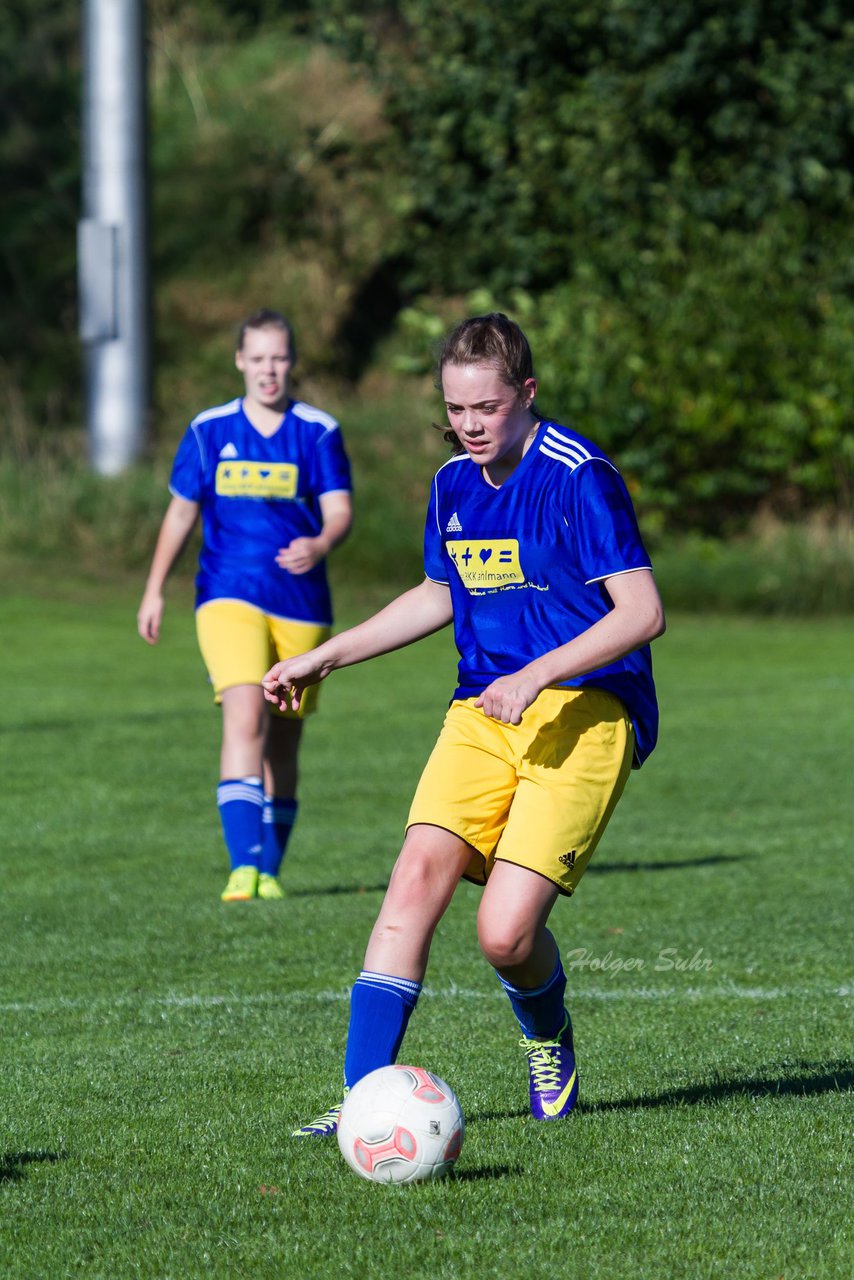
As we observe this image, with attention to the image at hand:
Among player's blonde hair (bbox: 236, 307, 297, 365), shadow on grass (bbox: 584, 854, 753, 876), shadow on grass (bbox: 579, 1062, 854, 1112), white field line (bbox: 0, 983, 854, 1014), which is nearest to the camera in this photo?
shadow on grass (bbox: 579, 1062, 854, 1112)

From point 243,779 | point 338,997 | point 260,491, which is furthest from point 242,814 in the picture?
point 338,997

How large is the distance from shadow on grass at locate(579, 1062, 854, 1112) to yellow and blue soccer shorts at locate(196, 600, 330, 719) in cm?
310

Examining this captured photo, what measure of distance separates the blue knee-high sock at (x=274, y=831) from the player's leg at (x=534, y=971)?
3433 mm

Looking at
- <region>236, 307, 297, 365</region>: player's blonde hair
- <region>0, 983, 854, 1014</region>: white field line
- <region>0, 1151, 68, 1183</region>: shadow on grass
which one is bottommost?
<region>0, 983, 854, 1014</region>: white field line

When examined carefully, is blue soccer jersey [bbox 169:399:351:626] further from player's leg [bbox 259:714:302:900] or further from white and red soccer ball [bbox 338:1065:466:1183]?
white and red soccer ball [bbox 338:1065:466:1183]

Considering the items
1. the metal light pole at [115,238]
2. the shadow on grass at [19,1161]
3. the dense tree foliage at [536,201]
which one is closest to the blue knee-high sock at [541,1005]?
the shadow on grass at [19,1161]

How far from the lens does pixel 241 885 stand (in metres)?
7.64

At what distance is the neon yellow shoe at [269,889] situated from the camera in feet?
25.5

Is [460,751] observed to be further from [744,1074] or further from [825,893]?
[825,893]

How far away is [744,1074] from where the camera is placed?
16.3 feet

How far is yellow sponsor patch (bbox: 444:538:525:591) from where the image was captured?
172 inches

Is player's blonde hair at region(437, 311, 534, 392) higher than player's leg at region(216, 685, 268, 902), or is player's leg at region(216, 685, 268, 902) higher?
player's blonde hair at region(437, 311, 534, 392)

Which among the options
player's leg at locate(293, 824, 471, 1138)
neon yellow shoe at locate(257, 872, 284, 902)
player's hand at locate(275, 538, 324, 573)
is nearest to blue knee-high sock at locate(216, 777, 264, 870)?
neon yellow shoe at locate(257, 872, 284, 902)

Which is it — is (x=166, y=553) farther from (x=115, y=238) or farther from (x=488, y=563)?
(x=115, y=238)
